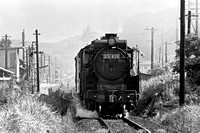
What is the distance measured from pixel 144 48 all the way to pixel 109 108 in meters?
170

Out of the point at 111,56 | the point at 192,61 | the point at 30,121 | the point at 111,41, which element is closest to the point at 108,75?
the point at 111,56

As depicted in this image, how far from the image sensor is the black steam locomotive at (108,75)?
53.8ft

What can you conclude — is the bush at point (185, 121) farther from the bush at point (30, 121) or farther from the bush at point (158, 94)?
the bush at point (158, 94)

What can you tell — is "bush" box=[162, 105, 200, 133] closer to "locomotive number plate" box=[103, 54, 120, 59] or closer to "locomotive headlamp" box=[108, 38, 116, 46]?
"locomotive number plate" box=[103, 54, 120, 59]

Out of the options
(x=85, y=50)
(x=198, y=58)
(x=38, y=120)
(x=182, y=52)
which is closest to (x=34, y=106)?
(x=38, y=120)

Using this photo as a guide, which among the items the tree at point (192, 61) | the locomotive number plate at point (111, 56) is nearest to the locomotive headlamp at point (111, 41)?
the locomotive number plate at point (111, 56)

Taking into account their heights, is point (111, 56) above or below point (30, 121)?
above

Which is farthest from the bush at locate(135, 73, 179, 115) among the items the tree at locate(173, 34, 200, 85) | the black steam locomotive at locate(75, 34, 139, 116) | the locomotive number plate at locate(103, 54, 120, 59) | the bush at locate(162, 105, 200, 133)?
the bush at locate(162, 105, 200, 133)

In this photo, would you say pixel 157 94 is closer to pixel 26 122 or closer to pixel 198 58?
pixel 198 58

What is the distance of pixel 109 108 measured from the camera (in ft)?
55.7

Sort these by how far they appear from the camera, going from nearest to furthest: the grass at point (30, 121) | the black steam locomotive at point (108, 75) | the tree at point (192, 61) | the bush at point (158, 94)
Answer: the grass at point (30, 121), the black steam locomotive at point (108, 75), the bush at point (158, 94), the tree at point (192, 61)

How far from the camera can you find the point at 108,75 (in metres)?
16.6

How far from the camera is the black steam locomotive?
16391 mm

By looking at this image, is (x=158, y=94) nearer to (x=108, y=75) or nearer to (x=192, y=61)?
(x=192, y=61)
